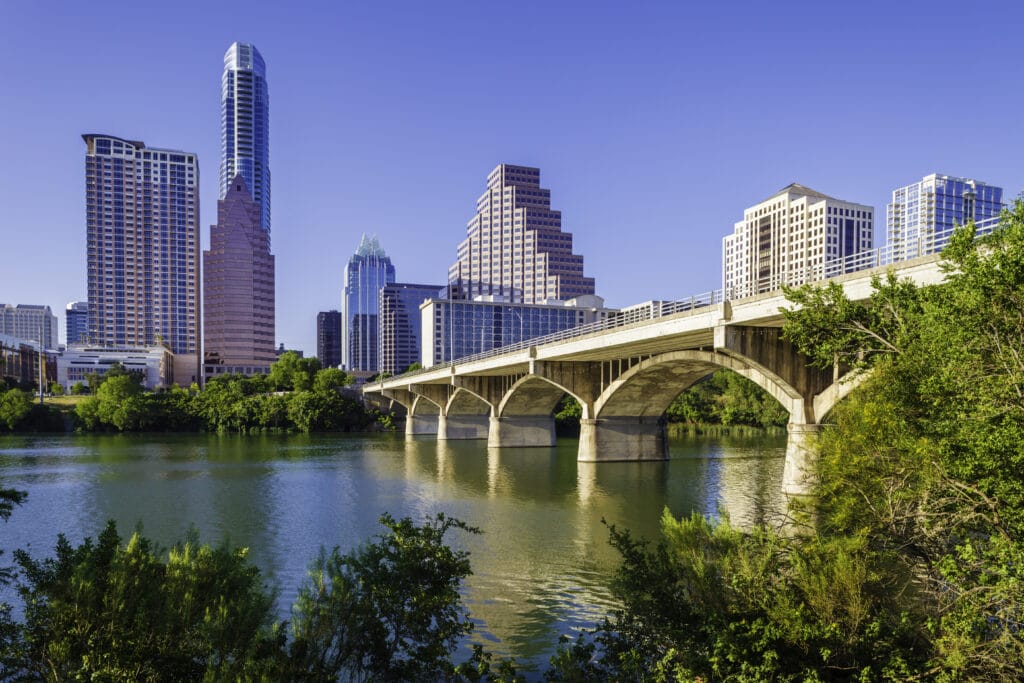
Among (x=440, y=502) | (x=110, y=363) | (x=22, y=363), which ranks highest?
(x=22, y=363)

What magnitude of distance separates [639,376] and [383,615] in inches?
1480

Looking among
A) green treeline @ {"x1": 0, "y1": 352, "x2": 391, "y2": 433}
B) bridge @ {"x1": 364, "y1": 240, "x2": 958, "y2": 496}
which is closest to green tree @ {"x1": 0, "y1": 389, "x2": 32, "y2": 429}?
green treeline @ {"x1": 0, "y1": 352, "x2": 391, "y2": 433}

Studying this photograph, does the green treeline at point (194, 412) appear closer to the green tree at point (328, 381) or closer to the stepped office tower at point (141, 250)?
the green tree at point (328, 381)

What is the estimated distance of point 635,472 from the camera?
48219 millimetres

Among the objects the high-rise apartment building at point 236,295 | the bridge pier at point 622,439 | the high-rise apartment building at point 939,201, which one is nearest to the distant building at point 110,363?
the high-rise apartment building at point 236,295

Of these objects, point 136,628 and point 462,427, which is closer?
point 136,628

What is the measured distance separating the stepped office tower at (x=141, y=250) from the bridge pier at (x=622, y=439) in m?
151

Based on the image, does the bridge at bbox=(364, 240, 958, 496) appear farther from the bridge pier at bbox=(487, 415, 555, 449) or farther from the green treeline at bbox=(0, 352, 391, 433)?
the green treeline at bbox=(0, 352, 391, 433)

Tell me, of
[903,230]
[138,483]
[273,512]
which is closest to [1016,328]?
[273,512]

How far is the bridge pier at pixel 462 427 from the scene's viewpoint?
3351 inches

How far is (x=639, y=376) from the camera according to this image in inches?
1861

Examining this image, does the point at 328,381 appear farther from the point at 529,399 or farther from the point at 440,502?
the point at 440,502

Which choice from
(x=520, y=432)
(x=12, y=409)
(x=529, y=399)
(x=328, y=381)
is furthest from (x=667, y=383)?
(x=12, y=409)

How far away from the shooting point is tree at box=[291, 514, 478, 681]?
10.8 m
